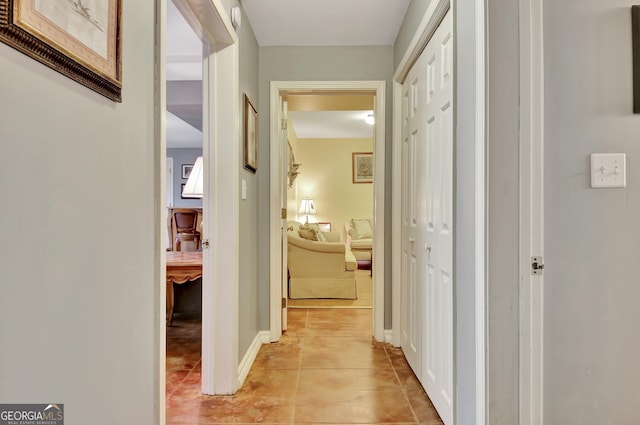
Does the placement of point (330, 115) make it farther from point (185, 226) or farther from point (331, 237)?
point (185, 226)

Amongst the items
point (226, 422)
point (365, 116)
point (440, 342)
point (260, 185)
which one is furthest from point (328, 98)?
point (226, 422)

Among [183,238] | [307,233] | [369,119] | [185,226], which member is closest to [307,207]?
[369,119]

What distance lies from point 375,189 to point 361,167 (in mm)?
4737

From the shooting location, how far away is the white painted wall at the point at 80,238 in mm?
627

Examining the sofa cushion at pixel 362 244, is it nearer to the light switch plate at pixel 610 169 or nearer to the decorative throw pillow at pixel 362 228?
the decorative throw pillow at pixel 362 228

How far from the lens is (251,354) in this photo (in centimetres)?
251

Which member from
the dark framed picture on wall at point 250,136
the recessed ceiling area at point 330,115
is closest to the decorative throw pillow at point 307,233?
the recessed ceiling area at point 330,115

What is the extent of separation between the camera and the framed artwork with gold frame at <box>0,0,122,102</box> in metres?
0.61

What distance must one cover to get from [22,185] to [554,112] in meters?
1.46

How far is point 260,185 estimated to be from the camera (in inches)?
114

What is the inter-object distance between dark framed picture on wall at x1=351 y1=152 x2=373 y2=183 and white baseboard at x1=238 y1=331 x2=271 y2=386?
516 centimetres

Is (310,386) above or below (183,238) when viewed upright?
below

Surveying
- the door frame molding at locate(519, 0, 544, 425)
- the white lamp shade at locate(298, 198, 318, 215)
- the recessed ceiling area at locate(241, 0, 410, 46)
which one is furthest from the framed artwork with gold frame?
the white lamp shade at locate(298, 198, 318, 215)

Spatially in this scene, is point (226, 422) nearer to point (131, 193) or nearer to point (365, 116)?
point (131, 193)
